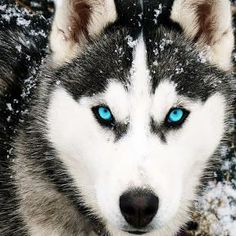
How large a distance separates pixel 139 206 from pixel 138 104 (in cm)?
49

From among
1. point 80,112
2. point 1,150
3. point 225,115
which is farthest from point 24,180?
point 225,115

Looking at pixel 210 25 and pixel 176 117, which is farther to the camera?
pixel 210 25

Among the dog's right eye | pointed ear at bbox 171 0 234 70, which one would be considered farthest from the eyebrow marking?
pointed ear at bbox 171 0 234 70

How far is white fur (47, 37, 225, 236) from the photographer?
2666 millimetres

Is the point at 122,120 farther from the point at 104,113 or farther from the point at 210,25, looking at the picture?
the point at 210,25

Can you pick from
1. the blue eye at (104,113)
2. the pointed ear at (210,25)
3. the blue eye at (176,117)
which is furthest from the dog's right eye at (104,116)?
the pointed ear at (210,25)

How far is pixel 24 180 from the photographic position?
11.0 ft

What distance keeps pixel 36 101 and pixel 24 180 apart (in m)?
0.47

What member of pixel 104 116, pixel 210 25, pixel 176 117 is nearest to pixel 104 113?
pixel 104 116

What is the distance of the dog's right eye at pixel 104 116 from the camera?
2.86 metres

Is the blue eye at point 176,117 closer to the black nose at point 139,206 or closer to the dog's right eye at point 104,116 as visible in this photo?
the dog's right eye at point 104,116

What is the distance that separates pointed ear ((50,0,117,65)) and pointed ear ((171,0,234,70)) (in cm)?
37

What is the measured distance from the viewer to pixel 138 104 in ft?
9.18

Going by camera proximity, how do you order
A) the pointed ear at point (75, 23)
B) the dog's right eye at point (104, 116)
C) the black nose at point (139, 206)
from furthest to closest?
the pointed ear at point (75, 23), the dog's right eye at point (104, 116), the black nose at point (139, 206)
